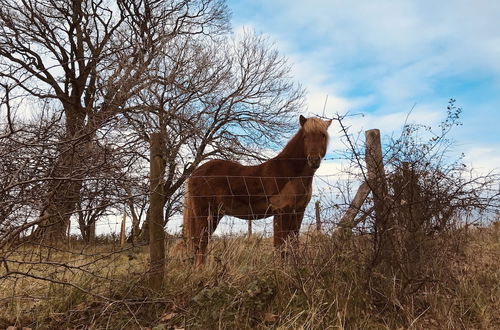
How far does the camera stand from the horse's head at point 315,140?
16.4ft

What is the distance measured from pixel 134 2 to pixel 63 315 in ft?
47.8

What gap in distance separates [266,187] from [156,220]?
1.89 metres

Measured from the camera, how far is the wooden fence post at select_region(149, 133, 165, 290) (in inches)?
155

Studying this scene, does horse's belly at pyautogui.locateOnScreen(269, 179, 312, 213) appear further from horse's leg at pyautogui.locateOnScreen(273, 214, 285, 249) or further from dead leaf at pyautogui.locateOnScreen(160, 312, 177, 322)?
dead leaf at pyautogui.locateOnScreen(160, 312, 177, 322)

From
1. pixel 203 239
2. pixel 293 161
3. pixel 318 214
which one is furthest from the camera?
pixel 293 161

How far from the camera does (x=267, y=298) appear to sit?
3.62m

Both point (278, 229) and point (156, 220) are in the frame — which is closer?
point (156, 220)

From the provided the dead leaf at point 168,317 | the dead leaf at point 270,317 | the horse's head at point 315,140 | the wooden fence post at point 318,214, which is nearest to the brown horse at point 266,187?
the horse's head at point 315,140

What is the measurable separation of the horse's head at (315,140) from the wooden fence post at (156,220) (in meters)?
1.80

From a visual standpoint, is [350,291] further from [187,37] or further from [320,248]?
[187,37]

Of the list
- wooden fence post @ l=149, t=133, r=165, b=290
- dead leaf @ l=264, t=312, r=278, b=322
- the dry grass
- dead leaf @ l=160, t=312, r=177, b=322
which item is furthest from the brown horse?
dead leaf @ l=264, t=312, r=278, b=322

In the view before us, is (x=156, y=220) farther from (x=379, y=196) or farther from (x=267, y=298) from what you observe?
(x=379, y=196)

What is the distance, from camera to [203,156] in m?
12.4

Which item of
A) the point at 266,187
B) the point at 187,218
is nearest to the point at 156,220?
the point at 187,218
